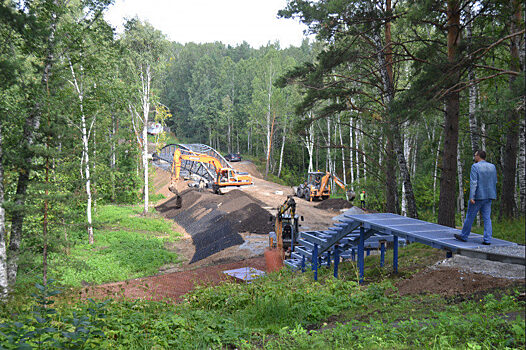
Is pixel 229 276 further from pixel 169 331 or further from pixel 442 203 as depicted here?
pixel 442 203

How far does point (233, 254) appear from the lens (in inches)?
589

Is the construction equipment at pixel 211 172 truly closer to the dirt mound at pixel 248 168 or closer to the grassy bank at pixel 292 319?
the dirt mound at pixel 248 168

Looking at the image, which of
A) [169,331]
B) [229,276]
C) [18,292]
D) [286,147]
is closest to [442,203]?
[229,276]

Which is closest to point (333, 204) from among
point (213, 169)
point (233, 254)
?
point (213, 169)

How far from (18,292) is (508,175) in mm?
14121

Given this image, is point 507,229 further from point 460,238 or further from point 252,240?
point 252,240

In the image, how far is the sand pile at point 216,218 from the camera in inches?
672

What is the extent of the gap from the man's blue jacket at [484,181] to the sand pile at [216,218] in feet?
40.4

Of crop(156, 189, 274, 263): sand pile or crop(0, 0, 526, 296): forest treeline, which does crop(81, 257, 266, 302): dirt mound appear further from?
crop(156, 189, 274, 263): sand pile

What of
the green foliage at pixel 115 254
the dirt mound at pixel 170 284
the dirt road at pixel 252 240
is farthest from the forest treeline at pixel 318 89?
the dirt road at pixel 252 240

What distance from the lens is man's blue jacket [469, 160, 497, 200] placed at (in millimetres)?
4793

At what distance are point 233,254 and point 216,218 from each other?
5.98 m

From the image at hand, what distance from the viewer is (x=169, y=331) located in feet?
16.5

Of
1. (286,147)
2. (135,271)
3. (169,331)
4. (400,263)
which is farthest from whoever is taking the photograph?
(286,147)
